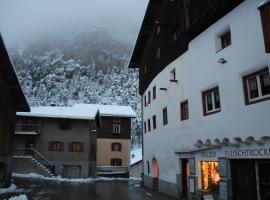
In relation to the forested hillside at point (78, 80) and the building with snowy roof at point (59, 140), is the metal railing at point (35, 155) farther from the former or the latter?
the forested hillside at point (78, 80)

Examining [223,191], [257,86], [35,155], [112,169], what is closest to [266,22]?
[257,86]

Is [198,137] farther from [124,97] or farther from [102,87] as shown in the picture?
[102,87]

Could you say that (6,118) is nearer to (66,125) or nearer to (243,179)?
(243,179)

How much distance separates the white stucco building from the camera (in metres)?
11.9

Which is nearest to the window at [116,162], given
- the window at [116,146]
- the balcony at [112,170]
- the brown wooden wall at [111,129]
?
the balcony at [112,170]

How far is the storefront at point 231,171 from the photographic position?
11.6m

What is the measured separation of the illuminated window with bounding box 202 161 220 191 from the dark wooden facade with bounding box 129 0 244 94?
284 inches

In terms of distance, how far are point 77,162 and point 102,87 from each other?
365 feet

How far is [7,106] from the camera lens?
71.4 feet

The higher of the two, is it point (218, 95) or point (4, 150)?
point (218, 95)

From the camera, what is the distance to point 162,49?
23.5 m

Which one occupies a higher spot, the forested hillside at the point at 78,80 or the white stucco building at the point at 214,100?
the forested hillside at the point at 78,80

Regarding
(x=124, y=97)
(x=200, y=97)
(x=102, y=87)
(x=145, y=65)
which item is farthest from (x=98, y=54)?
(x=200, y=97)

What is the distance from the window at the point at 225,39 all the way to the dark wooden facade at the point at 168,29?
3.03 ft
